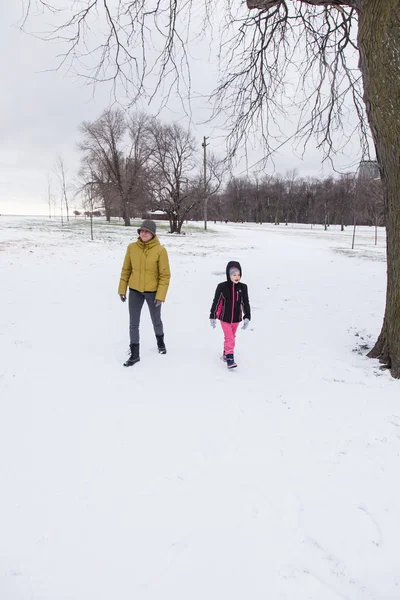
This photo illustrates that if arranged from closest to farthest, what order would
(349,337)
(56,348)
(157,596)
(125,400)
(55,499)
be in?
(157,596)
(55,499)
(125,400)
(56,348)
(349,337)

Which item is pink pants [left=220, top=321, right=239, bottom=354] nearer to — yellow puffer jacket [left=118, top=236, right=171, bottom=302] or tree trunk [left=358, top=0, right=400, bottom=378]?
yellow puffer jacket [left=118, top=236, right=171, bottom=302]

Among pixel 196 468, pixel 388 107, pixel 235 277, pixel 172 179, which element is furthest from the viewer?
pixel 172 179

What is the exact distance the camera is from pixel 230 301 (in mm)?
4012

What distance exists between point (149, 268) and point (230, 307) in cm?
112

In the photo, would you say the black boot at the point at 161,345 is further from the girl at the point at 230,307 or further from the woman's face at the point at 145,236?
the woman's face at the point at 145,236

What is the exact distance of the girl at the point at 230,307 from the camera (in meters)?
3.99

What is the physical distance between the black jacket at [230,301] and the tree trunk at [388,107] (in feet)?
5.56

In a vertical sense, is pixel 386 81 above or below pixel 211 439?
above

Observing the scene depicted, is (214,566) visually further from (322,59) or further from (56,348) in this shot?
(322,59)

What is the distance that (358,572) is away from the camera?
173 cm

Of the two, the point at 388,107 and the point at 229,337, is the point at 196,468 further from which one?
the point at 388,107

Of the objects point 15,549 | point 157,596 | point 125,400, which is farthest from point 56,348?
point 157,596

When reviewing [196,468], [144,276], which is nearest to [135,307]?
[144,276]

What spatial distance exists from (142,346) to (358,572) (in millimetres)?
3482
